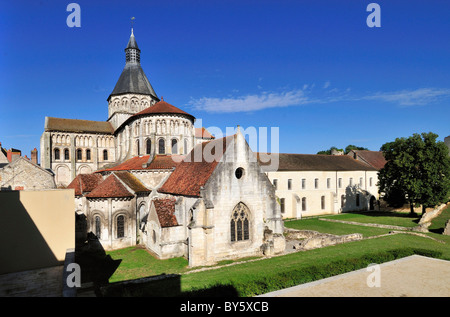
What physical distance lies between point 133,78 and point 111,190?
31750 millimetres

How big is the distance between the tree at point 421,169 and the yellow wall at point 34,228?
4027cm

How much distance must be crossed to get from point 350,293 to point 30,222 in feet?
49.8

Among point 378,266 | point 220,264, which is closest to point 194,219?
point 220,264

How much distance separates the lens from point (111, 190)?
25.5 m

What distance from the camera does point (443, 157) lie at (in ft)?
118

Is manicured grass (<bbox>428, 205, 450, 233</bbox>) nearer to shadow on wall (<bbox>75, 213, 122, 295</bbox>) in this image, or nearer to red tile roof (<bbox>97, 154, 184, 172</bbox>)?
red tile roof (<bbox>97, 154, 184, 172</bbox>)

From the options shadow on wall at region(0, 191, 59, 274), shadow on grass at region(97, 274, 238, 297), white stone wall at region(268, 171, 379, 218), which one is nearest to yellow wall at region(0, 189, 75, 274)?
shadow on wall at region(0, 191, 59, 274)

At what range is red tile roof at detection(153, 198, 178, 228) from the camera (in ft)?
71.3

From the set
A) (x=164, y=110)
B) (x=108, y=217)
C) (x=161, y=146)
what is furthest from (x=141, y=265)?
(x=164, y=110)

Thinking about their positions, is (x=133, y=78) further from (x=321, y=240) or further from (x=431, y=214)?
(x=431, y=214)

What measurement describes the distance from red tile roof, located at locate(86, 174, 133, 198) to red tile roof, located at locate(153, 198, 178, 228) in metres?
4.43

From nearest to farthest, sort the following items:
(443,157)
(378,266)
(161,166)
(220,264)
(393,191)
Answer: (378,266) < (220,264) < (161,166) < (443,157) < (393,191)

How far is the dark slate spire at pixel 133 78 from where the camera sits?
49656mm
